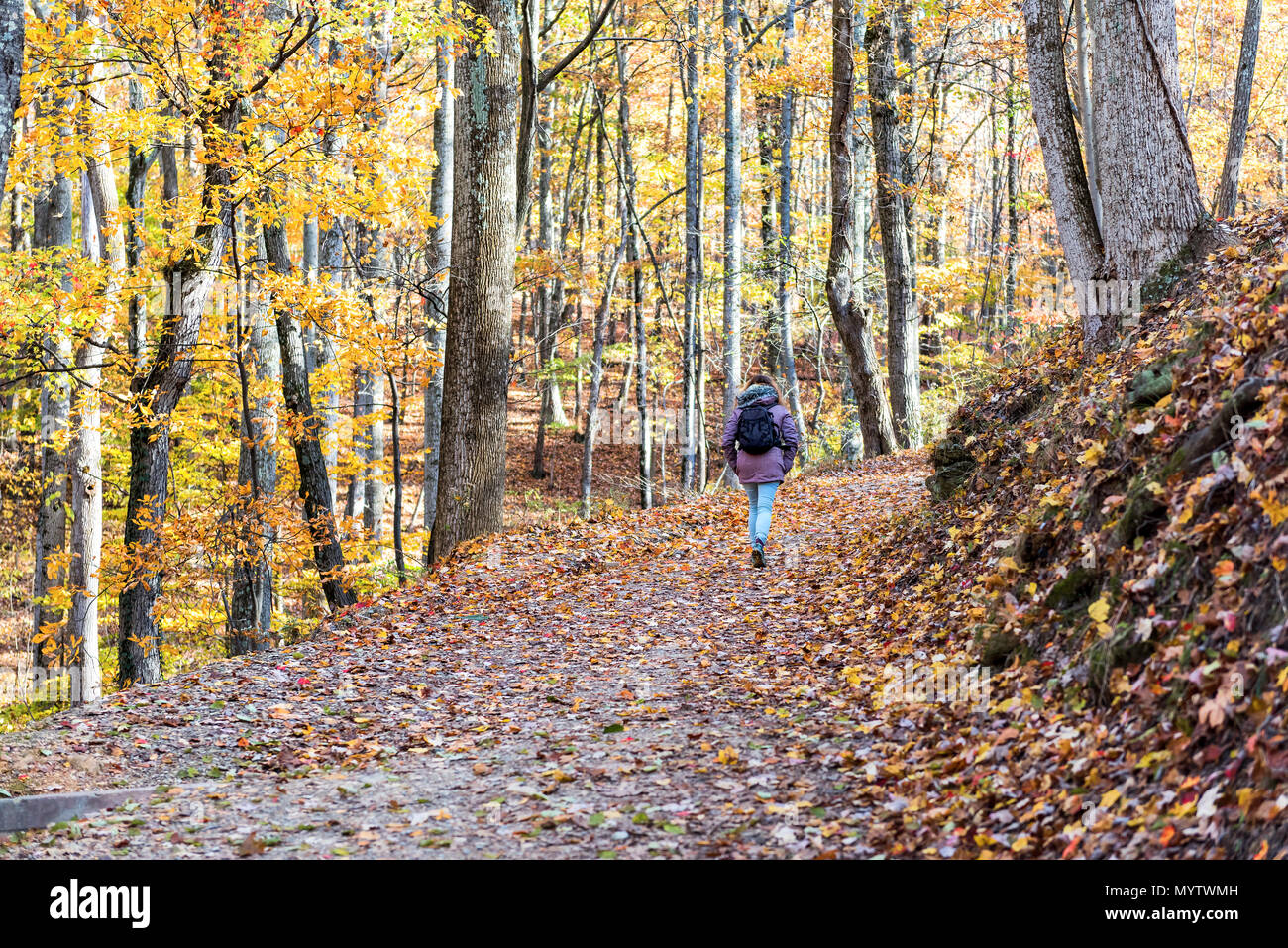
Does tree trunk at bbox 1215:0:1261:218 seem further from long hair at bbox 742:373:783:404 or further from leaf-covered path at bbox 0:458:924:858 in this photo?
leaf-covered path at bbox 0:458:924:858

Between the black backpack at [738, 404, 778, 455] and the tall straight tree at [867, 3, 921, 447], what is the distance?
24.5 ft

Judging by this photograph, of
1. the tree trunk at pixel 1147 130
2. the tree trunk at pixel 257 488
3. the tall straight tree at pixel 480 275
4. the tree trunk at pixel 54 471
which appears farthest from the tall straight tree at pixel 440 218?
the tree trunk at pixel 1147 130

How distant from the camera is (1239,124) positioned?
8531 mm

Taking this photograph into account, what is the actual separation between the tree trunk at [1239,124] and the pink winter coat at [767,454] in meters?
4.20

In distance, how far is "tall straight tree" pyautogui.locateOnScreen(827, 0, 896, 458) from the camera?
51.5 feet

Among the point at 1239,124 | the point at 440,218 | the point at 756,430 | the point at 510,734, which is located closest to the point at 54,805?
the point at 510,734

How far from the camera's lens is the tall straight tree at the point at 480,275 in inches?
427

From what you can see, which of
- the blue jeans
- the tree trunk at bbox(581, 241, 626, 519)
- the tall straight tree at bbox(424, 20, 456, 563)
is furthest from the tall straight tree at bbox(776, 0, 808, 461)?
the blue jeans

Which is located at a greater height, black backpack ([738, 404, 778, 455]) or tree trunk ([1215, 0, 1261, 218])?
tree trunk ([1215, 0, 1261, 218])

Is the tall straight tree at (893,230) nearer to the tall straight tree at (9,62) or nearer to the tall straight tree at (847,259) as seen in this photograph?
the tall straight tree at (847,259)

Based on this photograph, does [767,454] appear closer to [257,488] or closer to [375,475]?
[257,488]

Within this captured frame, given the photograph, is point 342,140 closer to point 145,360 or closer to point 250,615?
point 145,360

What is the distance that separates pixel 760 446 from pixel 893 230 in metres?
8.27
